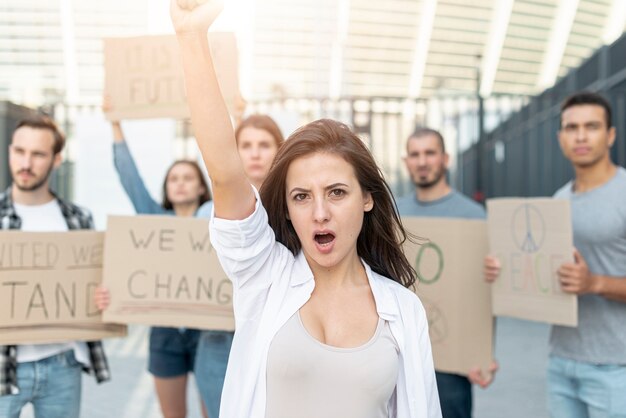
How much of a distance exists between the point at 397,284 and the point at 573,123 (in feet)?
4.89

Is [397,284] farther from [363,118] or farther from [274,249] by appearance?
[363,118]

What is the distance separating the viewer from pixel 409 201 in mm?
3883

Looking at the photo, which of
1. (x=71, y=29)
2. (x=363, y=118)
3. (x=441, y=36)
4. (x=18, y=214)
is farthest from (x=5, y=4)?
(x=18, y=214)

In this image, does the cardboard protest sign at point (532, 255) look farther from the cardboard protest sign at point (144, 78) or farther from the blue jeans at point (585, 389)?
the cardboard protest sign at point (144, 78)

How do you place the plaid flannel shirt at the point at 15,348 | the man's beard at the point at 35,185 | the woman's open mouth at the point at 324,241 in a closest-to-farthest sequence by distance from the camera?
the woman's open mouth at the point at 324,241, the plaid flannel shirt at the point at 15,348, the man's beard at the point at 35,185

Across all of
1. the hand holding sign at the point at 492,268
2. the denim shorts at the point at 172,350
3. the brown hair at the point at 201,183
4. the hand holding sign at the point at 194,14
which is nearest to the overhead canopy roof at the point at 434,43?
the brown hair at the point at 201,183

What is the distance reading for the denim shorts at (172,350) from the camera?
3.81m

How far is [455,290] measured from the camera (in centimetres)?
336

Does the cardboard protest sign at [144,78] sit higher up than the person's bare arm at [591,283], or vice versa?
the cardboard protest sign at [144,78]

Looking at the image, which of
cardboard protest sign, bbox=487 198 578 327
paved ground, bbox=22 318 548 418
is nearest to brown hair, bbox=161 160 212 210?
paved ground, bbox=22 318 548 418

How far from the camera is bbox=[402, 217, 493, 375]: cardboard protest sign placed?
3332 millimetres

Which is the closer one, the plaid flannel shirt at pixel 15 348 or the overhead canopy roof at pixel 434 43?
the plaid flannel shirt at pixel 15 348

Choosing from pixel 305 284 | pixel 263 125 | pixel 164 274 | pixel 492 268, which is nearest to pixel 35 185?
pixel 164 274

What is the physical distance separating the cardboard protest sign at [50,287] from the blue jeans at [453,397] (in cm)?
158
